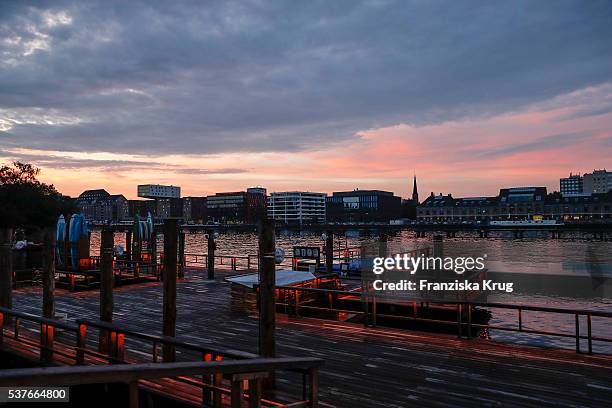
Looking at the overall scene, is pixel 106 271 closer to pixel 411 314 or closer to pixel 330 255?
pixel 411 314

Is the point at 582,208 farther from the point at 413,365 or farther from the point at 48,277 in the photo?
the point at 48,277

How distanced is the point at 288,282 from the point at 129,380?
1479cm

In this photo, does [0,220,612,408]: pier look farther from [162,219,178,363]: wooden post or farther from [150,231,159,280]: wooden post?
[150,231,159,280]: wooden post

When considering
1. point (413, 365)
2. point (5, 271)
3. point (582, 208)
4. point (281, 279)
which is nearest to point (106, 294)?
point (5, 271)

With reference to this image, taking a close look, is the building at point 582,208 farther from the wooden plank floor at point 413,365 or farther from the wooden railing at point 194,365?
the wooden railing at point 194,365

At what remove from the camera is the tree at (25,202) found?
57.4ft

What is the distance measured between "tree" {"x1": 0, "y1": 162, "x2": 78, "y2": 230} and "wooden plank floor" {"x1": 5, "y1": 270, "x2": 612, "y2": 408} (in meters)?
4.50

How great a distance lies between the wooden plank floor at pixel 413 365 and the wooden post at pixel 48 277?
2.54 metres

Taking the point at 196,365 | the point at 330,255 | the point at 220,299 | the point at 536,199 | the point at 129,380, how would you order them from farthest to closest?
1. the point at 536,199
2. the point at 330,255
3. the point at 220,299
4. the point at 196,365
5. the point at 129,380

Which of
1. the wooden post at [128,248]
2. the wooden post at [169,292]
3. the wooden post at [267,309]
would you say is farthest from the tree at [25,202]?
the wooden post at [128,248]

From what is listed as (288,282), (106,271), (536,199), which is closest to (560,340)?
(288,282)

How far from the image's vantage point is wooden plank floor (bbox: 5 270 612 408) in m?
8.58

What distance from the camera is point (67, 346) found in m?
12.1

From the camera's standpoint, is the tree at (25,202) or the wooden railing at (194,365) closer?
the wooden railing at (194,365)
